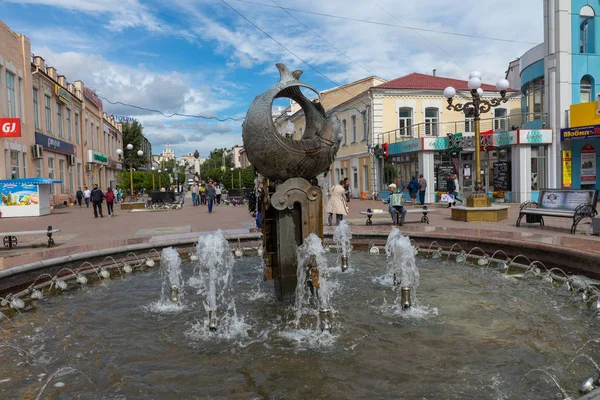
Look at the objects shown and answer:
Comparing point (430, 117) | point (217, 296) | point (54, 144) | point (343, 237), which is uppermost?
point (430, 117)

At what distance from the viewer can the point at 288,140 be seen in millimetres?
5516

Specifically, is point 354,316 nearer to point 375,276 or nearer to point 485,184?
point 375,276

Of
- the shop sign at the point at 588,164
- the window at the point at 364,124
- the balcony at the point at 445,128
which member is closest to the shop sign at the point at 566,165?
the shop sign at the point at 588,164

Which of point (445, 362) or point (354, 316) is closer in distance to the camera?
point (445, 362)

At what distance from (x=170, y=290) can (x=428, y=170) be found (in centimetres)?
2126

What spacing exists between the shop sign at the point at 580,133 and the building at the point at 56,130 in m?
27.6

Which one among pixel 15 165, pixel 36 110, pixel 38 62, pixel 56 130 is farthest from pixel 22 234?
pixel 56 130

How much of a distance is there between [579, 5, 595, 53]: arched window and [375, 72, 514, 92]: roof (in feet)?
24.4

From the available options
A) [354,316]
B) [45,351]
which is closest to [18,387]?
[45,351]

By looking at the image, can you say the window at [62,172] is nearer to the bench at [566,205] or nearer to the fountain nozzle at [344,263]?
the fountain nozzle at [344,263]

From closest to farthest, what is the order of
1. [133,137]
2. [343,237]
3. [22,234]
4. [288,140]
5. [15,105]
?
[288,140] → [343,237] → [22,234] → [15,105] → [133,137]

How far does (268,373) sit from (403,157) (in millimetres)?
24957

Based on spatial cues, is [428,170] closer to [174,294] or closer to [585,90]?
[585,90]

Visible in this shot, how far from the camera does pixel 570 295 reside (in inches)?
219
